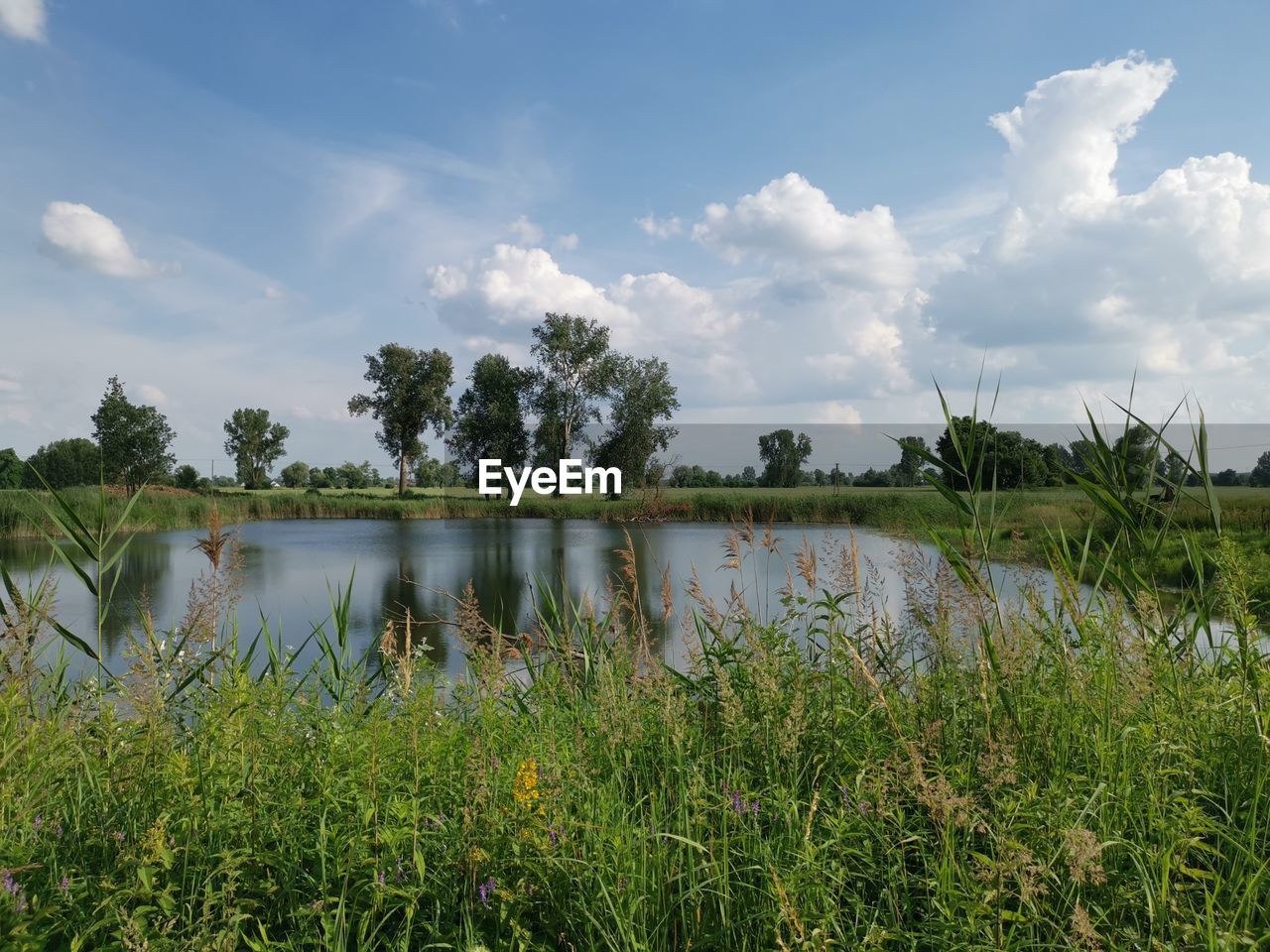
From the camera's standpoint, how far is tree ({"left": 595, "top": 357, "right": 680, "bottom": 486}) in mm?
44031

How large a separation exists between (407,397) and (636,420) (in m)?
16.4

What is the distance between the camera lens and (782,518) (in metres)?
29.0

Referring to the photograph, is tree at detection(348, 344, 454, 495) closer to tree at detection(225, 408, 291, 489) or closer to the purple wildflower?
tree at detection(225, 408, 291, 489)

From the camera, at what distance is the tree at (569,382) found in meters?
44.9

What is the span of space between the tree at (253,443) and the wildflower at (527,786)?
206 feet

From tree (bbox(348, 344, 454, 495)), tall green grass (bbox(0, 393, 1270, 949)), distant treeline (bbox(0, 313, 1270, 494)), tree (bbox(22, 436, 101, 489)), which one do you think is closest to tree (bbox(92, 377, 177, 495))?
distant treeline (bbox(0, 313, 1270, 494))

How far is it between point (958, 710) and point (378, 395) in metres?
51.4

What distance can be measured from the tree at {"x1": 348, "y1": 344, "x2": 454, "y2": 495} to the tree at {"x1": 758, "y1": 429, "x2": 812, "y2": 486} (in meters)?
21.4

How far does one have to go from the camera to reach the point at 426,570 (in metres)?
18.6

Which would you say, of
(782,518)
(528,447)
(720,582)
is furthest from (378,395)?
(720,582)

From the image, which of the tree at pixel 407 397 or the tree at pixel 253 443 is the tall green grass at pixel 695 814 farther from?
the tree at pixel 253 443

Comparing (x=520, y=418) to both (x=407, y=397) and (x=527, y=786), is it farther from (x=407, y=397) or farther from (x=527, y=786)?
(x=527, y=786)

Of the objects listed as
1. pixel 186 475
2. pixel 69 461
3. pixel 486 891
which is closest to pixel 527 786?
pixel 486 891

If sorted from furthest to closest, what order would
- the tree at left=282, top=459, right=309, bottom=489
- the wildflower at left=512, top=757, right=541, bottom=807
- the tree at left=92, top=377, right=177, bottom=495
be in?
1. the tree at left=282, top=459, right=309, bottom=489
2. the tree at left=92, top=377, right=177, bottom=495
3. the wildflower at left=512, top=757, right=541, bottom=807
